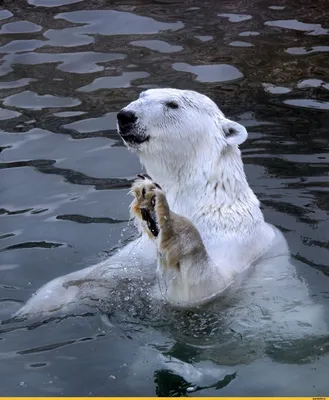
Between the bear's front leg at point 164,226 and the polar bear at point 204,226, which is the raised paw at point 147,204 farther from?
the polar bear at point 204,226

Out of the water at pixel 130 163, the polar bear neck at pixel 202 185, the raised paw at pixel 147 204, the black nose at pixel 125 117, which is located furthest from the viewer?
the polar bear neck at pixel 202 185

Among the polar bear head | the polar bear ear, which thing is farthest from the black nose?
the polar bear ear

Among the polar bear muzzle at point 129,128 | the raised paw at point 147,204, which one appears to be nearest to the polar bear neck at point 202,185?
the polar bear muzzle at point 129,128

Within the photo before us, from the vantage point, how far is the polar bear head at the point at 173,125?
527cm

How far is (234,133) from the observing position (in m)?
5.60

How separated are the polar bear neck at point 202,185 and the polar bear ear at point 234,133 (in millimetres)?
73

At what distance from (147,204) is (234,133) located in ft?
3.96

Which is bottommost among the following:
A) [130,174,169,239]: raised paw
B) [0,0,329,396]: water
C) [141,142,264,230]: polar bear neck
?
[0,0,329,396]: water

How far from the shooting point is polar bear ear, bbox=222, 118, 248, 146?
553cm

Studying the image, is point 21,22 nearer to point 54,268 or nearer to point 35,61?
point 35,61

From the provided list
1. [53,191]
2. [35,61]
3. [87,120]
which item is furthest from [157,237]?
[35,61]

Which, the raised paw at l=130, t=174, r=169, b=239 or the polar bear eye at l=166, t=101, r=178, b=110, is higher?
the polar bear eye at l=166, t=101, r=178, b=110

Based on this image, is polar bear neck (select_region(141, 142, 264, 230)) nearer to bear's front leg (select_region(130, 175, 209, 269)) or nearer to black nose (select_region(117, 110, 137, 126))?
black nose (select_region(117, 110, 137, 126))

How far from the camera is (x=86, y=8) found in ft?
A: 36.8
